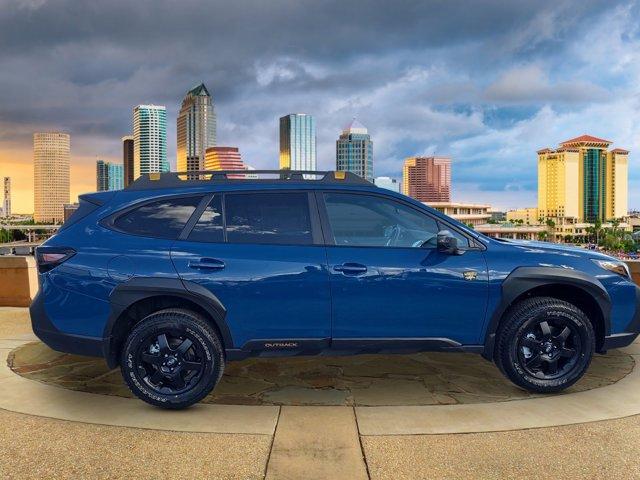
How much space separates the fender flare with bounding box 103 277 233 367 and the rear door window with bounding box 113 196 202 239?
37cm

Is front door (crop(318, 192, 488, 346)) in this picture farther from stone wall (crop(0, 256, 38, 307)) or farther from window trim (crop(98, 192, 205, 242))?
stone wall (crop(0, 256, 38, 307))

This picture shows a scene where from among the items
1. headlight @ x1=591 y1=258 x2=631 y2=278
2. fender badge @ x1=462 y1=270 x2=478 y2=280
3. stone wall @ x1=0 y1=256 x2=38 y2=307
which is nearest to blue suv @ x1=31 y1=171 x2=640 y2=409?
fender badge @ x1=462 y1=270 x2=478 y2=280

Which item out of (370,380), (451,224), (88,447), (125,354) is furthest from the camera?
(370,380)

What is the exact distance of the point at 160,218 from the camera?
174 inches

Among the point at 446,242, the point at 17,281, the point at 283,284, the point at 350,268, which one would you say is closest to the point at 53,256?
the point at 283,284

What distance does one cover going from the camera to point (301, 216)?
4.47 metres

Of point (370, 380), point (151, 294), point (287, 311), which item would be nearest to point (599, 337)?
point (370, 380)

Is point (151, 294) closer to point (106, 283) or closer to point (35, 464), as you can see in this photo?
point (106, 283)

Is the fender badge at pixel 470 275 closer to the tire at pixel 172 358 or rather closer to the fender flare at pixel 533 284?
the fender flare at pixel 533 284

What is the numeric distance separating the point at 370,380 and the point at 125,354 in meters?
2.06

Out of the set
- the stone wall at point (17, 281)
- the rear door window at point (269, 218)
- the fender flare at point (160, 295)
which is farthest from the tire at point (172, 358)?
the stone wall at point (17, 281)

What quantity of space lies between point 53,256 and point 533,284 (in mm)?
3661

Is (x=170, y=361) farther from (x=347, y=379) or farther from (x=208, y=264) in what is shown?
(x=347, y=379)

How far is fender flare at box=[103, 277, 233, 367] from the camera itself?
4227 mm
